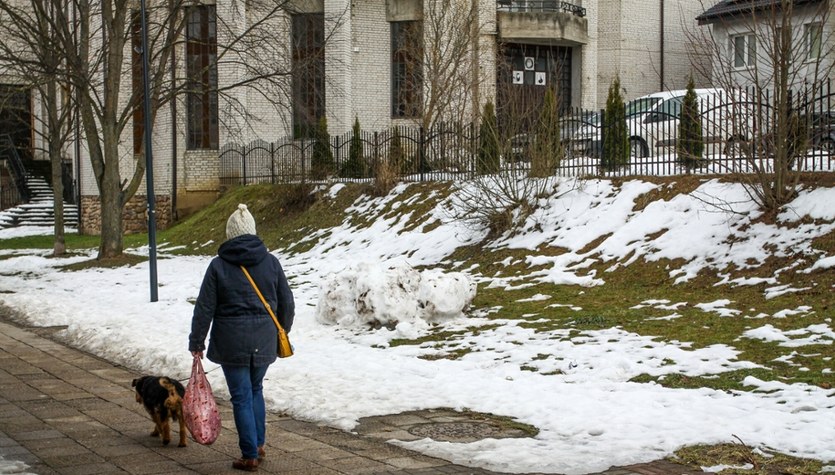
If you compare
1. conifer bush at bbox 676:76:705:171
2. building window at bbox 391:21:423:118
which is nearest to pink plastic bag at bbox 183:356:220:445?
conifer bush at bbox 676:76:705:171

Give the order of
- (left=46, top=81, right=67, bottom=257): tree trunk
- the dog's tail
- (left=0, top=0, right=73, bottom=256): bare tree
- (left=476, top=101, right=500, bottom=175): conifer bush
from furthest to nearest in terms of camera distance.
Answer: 1. (left=46, top=81, right=67, bottom=257): tree trunk
2. (left=0, top=0, right=73, bottom=256): bare tree
3. (left=476, top=101, right=500, bottom=175): conifer bush
4. the dog's tail

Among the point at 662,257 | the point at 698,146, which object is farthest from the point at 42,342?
the point at 698,146

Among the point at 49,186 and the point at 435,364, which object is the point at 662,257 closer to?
the point at 435,364

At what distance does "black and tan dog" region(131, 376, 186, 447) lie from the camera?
25.0ft

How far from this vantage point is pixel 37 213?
131 ft

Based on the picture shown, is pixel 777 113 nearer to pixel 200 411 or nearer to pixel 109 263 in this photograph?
pixel 200 411

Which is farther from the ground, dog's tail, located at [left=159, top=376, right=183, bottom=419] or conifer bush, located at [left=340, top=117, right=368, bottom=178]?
conifer bush, located at [left=340, top=117, right=368, bottom=178]

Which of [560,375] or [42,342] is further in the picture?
[42,342]

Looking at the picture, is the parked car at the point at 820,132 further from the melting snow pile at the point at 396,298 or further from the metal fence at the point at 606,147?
the melting snow pile at the point at 396,298

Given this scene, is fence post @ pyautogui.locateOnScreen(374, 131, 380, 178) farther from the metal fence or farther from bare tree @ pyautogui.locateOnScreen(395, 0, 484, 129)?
bare tree @ pyautogui.locateOnScreen(395, 0, 484, 129)

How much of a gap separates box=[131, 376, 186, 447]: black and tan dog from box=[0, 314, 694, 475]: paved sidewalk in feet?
0.41

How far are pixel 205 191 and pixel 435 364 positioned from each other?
24.9m

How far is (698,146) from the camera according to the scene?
18109 mm

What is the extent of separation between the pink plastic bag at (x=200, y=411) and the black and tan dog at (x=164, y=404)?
0.51 metres
